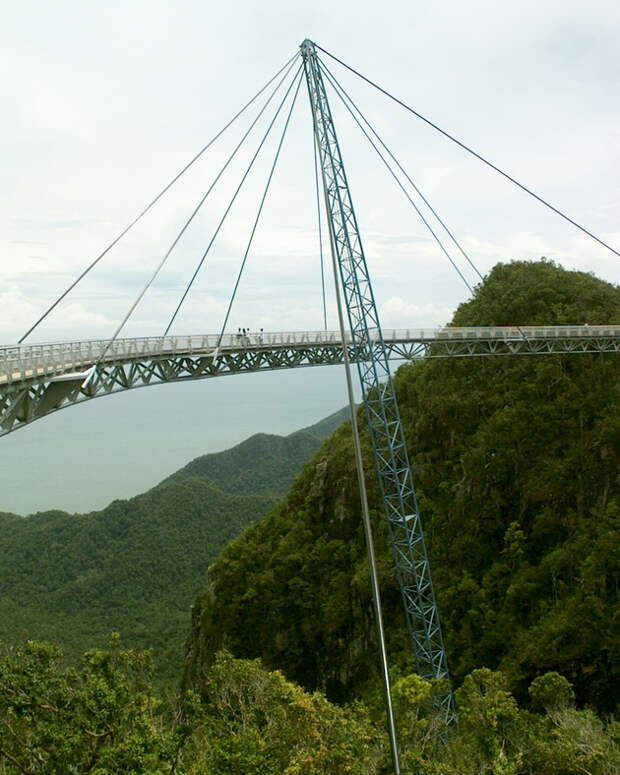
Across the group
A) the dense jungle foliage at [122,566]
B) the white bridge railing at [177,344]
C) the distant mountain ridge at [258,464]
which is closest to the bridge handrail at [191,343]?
the white bridge railing at [177,344]

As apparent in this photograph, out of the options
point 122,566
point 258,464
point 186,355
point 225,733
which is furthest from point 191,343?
point 258,464

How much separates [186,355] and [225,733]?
40.4ft

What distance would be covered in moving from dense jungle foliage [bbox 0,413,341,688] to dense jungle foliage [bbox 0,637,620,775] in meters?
34.2

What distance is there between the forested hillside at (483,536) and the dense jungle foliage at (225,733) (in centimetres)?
923

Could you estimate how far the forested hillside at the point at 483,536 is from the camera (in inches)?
938

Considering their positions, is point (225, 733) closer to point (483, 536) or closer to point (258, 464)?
point (483, 536)

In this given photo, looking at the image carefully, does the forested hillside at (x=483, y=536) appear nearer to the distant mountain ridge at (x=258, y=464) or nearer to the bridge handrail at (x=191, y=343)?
the bridge handrail at (x=191, y=343)

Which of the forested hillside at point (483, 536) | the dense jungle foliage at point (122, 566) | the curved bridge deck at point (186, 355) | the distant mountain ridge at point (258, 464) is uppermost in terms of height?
the curved bridge deck at point (186, 355)

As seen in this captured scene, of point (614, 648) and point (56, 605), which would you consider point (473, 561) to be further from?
point (56, 605)

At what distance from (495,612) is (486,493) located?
6082 mm

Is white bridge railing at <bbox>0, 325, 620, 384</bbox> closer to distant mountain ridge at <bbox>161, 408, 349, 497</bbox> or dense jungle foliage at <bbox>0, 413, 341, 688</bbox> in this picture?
dense jungle foliage at <bbox>0, 413, 341, 688</bbox>

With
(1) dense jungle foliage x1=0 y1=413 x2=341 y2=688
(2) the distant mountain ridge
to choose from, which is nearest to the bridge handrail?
(1) dense jungle foliage x1=0 y1=413 x2=341 y2=688

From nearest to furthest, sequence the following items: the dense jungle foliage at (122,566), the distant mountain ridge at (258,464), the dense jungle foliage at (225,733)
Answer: the dense jungle foliage at (225,733)
the dense jungle foliage at (122,566)
the distant mountain ridge at (258,464)

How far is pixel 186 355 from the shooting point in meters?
21.8
